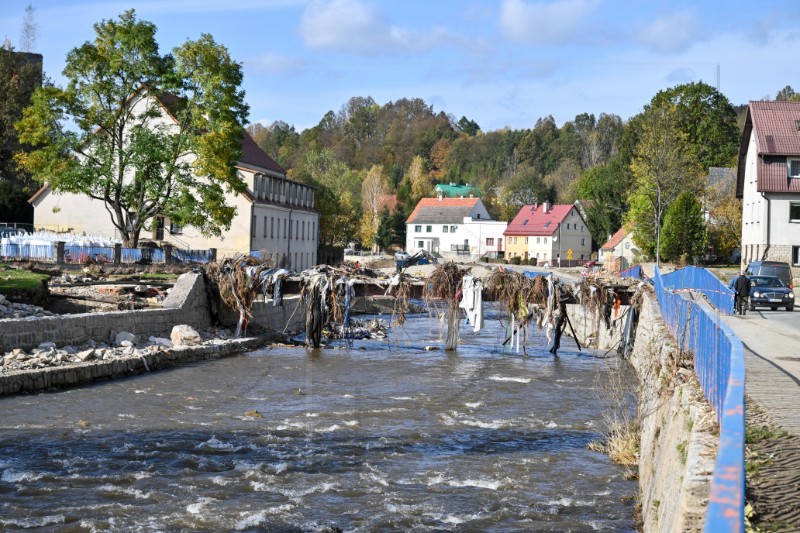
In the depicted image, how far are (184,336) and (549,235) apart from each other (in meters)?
79.6

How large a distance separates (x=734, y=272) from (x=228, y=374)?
41.6m

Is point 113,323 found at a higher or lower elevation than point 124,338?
higher

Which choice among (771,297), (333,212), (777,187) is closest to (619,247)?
(333,212)

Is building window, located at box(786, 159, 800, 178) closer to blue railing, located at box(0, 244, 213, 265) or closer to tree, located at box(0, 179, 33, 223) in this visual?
blue railing, located at box(0, 244, 213, 265)

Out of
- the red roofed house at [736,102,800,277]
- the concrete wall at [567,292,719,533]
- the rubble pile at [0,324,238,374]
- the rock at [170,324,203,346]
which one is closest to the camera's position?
the concrete wall at [567,292,719,533]

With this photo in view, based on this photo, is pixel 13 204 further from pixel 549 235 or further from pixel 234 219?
pixel 549 235

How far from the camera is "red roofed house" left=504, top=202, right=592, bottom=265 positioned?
10200 centimetres

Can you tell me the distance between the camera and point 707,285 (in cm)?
2636

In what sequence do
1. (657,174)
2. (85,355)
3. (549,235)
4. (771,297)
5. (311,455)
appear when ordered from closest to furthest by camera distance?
1. (311,455)
2. (85,355)
3. (771,297)
4. (657,174)
5. (549,235)

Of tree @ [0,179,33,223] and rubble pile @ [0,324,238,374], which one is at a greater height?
tree @ [0,179,33,223]

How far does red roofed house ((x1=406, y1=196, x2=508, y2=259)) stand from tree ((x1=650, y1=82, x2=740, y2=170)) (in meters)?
29.5

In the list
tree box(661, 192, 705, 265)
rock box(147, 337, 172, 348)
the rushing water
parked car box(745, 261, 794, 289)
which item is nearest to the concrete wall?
the rushing water

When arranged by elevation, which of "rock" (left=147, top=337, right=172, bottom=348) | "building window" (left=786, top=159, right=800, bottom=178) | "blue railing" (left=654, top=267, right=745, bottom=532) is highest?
"building window" (left=786, top=159, right=800, bottom=178)

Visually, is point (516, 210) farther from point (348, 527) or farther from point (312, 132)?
point (348, 527)
